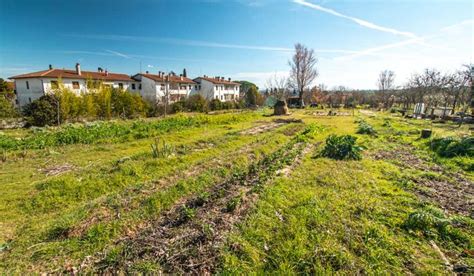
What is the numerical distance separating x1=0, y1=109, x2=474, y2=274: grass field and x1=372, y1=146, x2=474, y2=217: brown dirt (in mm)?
40

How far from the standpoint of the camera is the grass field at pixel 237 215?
319cm

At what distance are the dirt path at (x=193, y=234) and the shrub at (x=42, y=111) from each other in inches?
785

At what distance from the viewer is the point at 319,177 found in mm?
6438

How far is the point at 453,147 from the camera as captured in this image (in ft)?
29.6

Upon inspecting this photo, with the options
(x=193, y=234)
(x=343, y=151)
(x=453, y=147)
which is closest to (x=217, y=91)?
(x=343, y=151)

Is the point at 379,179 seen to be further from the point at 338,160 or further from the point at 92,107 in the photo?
the point at 92,107

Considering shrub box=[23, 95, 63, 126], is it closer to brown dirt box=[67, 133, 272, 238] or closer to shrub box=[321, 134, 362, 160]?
brown dirt box=[67, 133, 272, 238]

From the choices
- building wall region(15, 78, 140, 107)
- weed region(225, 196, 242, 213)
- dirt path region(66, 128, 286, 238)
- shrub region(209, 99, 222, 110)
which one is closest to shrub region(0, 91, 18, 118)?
building wall region(15, 78, 140, 107)

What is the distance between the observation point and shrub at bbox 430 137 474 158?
338 inches

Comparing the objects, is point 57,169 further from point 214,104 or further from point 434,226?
point 214,104

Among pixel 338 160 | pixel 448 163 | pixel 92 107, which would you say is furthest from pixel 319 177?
pixel 92 107

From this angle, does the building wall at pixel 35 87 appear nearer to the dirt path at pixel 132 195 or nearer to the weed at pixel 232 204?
the dirt path at pixel 132 195

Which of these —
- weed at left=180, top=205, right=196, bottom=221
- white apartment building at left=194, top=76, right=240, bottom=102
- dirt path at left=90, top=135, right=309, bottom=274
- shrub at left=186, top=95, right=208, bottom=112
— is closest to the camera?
dirt path at left=90, top=135, right=309, bottom=274

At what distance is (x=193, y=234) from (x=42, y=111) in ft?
69.8
